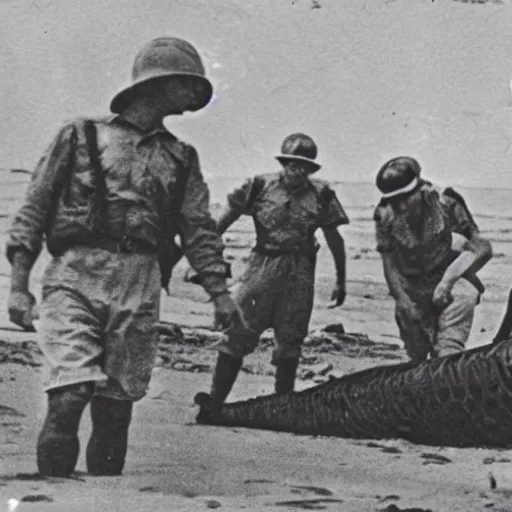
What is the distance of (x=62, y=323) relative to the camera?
17.0 feet

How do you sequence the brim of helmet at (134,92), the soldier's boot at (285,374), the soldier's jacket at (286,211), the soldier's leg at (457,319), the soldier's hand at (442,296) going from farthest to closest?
the soldier's hand at (442,296), the soldier's leg at (457,319), the soldier's jacket at (286,211), the soldier's boot at (285,374), the brim of helmet at (134,92)

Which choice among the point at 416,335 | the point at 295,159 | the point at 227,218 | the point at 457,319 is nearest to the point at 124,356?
the point at 227,218

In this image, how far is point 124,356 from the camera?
17.3 feet

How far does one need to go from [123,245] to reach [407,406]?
141 centimetres

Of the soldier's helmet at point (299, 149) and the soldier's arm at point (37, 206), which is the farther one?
the soldier's helmet at point (299, 149)

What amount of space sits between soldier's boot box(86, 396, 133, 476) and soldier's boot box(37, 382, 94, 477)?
0.15m

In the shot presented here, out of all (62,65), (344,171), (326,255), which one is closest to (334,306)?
(326,255)

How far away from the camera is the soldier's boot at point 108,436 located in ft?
17.6

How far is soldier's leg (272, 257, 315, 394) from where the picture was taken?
20.9 ft

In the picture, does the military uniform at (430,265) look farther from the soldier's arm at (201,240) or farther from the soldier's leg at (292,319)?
the soldier's arm at (201,240)

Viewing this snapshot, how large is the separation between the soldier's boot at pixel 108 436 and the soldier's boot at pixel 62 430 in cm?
15

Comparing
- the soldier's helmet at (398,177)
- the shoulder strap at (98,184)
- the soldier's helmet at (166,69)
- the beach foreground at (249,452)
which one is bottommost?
the beach foreground at (249,452)

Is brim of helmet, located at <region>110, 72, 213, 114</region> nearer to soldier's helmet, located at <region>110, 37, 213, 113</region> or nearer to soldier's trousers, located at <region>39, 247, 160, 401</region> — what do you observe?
soldier's helmet, located at <region>110, 37, 213, 113</region>

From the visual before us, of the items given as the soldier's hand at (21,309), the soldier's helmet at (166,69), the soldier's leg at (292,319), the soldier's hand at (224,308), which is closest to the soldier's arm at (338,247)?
the soldier's leg at (292,319)
